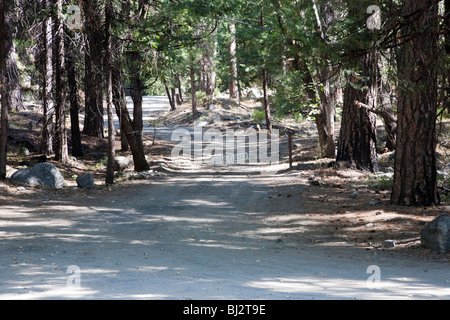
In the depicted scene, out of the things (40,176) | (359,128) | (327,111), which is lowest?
(40,176)

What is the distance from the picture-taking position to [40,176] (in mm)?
14078

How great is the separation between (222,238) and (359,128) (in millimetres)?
8010

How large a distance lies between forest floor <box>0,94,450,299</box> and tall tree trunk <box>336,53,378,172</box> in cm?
65

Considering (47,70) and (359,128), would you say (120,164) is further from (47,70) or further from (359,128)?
(359,128)

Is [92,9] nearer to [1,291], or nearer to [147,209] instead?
[147,209]

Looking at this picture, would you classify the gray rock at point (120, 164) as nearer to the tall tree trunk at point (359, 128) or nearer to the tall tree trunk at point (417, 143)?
the tall tree trunk at point (359, 128)

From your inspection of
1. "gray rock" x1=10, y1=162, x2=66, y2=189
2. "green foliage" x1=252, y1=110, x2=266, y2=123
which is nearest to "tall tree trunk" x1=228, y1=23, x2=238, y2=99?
"green foliage" x1=252, y1=110, x2=266, y2=123

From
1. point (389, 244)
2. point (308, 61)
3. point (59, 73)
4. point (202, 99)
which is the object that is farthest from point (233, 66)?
point (389, 244)

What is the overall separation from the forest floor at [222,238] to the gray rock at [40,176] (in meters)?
0.42

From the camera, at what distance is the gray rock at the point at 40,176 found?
13.8 metres

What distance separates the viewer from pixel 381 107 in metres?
16.7

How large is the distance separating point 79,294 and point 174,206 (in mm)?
7092

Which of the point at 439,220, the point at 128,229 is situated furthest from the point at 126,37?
the point at 439,220

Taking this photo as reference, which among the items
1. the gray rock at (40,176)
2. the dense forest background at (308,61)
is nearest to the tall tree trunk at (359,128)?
the dense forest background at (308,61)
